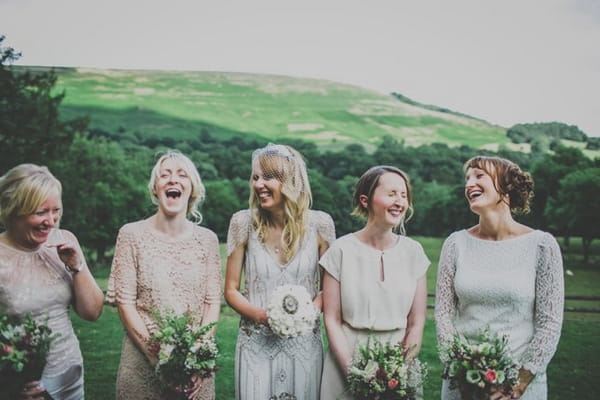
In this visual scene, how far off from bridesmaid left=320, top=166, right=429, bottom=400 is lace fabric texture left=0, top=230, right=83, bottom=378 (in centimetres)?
174

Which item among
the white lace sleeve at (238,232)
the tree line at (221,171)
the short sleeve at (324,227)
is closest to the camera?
the white lace sleeve at (238,232)

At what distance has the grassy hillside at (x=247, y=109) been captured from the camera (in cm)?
3216

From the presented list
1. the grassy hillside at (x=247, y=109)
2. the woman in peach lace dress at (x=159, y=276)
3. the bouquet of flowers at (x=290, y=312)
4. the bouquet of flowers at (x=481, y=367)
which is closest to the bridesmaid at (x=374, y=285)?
the bouquet of flowers at (x=290, y=312)

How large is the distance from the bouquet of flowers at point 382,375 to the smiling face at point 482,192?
1132mm

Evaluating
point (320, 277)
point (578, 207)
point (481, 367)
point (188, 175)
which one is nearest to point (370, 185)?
point (320, 277)

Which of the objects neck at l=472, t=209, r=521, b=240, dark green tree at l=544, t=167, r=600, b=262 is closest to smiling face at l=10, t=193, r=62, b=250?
neck at l=472, t=209, r=521, b=240

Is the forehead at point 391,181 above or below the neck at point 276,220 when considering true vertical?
above

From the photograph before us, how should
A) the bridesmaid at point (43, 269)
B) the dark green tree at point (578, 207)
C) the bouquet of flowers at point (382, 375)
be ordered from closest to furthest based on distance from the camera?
the bouquet of flowers at point (382, 375)
the bridesmaid at point (43, 269)
the dark green tree at point (578, 207)

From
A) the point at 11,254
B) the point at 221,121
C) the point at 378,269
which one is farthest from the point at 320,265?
the point at 221,121

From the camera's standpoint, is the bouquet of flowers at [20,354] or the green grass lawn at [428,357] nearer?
the bouquet of flowers at [20,354]

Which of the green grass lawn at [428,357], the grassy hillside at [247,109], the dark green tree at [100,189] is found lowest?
the green grass lawn at [428,357]

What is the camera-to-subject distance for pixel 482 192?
3.93m

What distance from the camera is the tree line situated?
78.0 feet

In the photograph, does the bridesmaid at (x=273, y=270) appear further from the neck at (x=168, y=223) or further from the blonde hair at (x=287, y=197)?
the neck at (x=168, y=223)
